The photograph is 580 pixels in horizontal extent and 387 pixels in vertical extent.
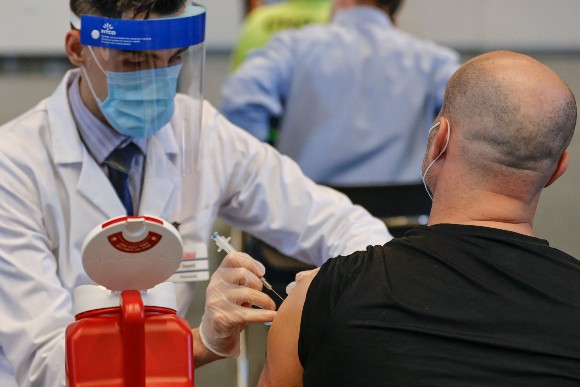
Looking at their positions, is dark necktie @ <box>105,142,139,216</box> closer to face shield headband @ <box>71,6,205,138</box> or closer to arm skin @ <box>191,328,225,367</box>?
face shield headband @ <box>71,6,205,138</box>

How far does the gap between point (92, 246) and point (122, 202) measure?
2.36ft

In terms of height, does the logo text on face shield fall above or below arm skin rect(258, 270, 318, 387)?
above

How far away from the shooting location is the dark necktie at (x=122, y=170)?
192 cm

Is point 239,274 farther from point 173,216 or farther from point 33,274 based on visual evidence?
point 173,216

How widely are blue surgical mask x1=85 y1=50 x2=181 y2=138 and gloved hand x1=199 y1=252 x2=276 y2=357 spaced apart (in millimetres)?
503

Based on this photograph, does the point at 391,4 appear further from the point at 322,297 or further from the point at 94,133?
the point at 322,297

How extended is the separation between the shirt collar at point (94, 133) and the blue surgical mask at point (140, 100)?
0.04m

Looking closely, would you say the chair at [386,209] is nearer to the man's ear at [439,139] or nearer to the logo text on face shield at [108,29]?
the logo text on face shield at [108,29]

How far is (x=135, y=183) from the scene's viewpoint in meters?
1.95

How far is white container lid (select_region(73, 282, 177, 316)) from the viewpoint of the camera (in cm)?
127

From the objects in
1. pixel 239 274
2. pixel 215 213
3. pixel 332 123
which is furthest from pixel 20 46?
pixel 239 274

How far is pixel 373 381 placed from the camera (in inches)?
49.2

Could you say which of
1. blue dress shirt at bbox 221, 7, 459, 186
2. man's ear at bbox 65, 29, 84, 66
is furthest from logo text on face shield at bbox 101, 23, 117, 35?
blue dress shirt at bbox 221, 7, 459, 186

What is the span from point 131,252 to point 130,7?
669 mm
